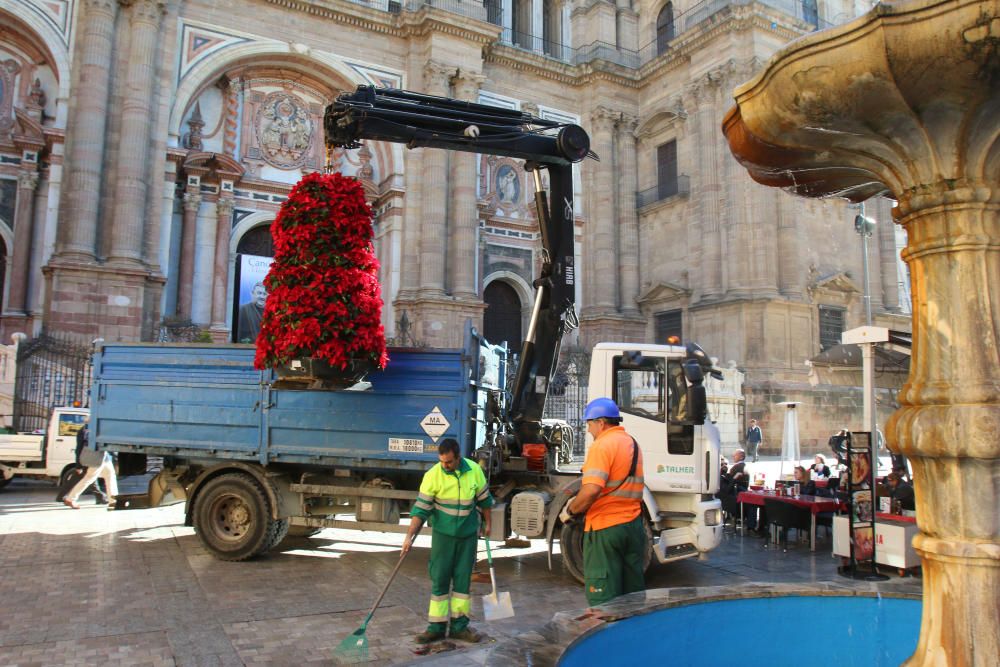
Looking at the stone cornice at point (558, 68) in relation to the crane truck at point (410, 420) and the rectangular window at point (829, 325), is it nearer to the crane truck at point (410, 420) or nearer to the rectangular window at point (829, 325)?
the rectangular window at point (829, 325)

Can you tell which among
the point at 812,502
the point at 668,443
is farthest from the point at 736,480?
the point at 668,443

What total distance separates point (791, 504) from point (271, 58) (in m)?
20.2

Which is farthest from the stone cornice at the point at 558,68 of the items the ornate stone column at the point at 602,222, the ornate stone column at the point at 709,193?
the ornate stone column at the point at 709,193

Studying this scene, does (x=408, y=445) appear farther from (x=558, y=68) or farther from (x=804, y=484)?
(x=558, y=68)

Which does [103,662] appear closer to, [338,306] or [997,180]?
[338,306]

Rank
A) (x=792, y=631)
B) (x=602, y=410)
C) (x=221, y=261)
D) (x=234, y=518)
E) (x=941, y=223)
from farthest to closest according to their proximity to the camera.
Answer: (x=221, y=261) < (x=234, y=518) < (x=602, y=410) < (x=792, y=631) < (x=941, y=223)

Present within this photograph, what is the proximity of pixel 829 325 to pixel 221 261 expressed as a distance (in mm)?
19945

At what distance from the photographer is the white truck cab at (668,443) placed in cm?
776

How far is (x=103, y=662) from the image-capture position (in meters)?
5.17

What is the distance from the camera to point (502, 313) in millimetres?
27031

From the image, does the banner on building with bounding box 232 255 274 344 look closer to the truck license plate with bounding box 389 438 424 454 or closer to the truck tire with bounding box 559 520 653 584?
the truck license plate with bounding box 389 438 424 454

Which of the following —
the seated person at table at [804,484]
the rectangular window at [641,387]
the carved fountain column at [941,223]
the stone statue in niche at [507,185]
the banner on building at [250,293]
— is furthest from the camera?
the stone statue in niche at [507,185]

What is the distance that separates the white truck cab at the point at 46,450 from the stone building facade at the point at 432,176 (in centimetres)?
514

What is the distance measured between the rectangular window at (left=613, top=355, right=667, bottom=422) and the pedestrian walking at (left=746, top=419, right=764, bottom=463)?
14123 millimetres
